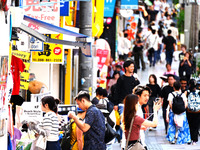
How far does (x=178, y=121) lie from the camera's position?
15.2 meters

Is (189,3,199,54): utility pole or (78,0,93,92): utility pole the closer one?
(78,0,93,92): utility pole

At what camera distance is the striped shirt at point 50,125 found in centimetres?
909

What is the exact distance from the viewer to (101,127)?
8.91 metres

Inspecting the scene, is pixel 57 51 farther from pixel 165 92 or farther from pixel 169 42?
pixel 169 42

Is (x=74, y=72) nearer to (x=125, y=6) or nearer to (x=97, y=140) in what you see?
(x=125, y=6)

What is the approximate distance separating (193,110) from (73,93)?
6.19 m

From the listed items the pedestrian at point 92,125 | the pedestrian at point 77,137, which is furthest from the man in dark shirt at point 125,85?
the pedestrian at point 92,125

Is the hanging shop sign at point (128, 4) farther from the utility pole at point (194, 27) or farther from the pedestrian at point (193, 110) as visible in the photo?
the pedestrian at point (193, 110)

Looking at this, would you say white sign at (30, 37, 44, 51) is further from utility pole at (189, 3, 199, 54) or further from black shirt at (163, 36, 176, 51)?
utility pole at (189, 3, 199, 54)

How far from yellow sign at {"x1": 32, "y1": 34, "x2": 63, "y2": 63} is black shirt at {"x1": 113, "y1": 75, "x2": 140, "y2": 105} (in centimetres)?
159

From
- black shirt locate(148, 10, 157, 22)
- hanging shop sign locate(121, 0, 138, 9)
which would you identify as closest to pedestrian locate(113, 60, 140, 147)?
hanging shop sign locate(121, 0, 138, 9)

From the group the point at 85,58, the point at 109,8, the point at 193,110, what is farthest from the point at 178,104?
the point at 109,8

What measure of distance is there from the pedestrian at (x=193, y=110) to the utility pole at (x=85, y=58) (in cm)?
320

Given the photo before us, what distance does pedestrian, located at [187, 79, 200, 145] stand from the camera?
1524cm
